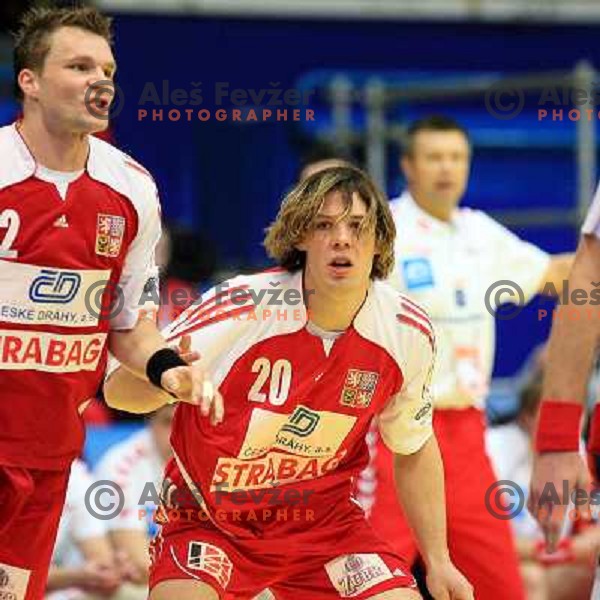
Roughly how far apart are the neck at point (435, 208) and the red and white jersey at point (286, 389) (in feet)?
6.87

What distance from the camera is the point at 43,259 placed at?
5379 millimetres

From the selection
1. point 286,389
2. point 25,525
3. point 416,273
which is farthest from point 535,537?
point 25,525

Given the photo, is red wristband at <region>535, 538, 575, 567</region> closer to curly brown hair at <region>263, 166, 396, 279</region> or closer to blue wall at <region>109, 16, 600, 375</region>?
blue wall at <region>109, 16, 600, 375</region>

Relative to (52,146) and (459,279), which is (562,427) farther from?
(459,279)

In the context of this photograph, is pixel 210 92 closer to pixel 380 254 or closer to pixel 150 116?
pixel 150 116

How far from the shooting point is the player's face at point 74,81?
5406 mm

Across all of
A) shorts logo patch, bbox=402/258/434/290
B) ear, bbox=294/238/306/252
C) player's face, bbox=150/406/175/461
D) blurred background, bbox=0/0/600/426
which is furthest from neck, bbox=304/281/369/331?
blurred background, bbox=0/0/600/426

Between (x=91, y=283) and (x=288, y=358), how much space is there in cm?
66

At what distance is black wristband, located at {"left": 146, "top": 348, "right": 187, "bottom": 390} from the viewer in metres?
5.32

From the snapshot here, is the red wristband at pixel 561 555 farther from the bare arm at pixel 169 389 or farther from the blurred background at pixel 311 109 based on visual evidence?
the bare arm at pixel 169 389

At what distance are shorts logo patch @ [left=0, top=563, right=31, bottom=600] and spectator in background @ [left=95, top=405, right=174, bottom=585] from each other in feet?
8.35

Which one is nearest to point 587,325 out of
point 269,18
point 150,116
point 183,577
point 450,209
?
point 183,577

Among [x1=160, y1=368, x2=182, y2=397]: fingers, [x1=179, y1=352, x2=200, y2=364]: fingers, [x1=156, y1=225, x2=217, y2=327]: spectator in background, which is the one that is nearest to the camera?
[x1=160, y1=368, x2=182, y2=397]: fingers

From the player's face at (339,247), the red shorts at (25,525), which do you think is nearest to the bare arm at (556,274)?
the player's face at (339,247)
